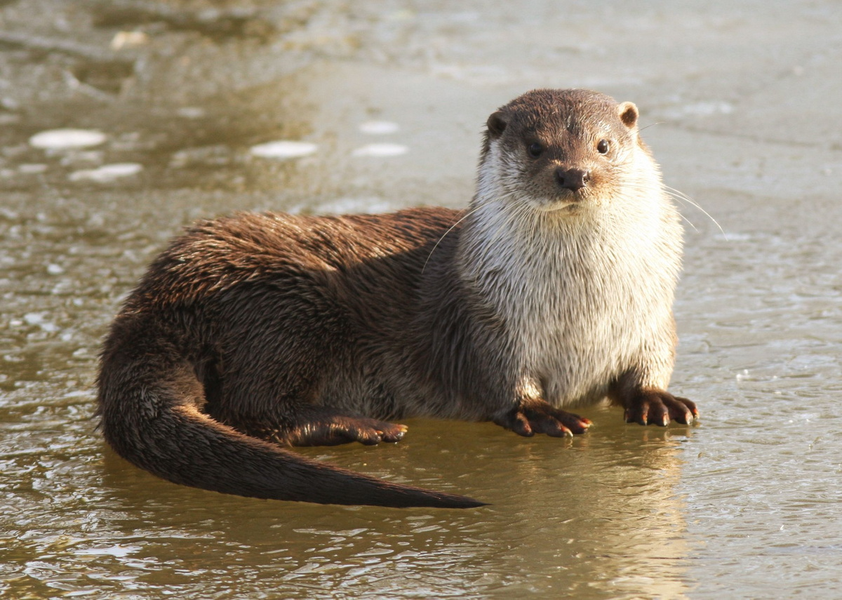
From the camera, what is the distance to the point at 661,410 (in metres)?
2.51

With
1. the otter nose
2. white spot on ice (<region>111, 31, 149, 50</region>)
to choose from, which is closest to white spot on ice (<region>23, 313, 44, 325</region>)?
the otter nose

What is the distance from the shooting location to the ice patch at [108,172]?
459 cm

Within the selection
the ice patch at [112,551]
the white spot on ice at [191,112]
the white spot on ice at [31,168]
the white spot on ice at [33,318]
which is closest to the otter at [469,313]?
the ice patch at [112,551]

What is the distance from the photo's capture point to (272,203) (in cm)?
423

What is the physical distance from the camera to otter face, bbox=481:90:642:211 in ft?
8.18

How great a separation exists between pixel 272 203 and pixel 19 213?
0.94 m

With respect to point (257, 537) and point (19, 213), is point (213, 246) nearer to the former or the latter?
point (257, 537)

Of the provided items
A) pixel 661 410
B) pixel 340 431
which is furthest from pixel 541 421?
pixel 340 431

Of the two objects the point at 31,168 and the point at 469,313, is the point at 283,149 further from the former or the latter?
the point at 469,313

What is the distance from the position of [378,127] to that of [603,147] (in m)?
2.59

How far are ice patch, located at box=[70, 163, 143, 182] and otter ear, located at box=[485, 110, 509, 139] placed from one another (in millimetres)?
2291

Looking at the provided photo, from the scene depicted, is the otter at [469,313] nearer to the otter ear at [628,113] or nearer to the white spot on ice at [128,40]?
the otter ear at [628,113]

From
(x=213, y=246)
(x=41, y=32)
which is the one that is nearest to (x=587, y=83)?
(x=213, y=246)

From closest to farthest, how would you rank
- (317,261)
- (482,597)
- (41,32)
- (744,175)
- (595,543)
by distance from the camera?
(482,597) < (595,543) < (317,261) < (744,175) < (41,32)
